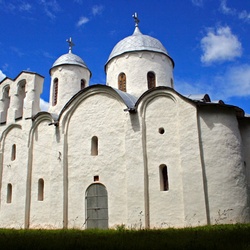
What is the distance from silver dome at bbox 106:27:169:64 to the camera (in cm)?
1530

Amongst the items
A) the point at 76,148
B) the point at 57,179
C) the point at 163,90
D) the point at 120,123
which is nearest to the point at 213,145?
the point at 163,90

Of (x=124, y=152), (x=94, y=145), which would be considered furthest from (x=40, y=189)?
(x=124, y=152)

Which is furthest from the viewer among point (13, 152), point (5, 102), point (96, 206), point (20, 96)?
point (5, 102)

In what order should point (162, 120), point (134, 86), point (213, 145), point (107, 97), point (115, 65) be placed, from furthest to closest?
point (115, 65)
point (134, 86)
point (107, 97)
point (162, 120)
point (213, 145)

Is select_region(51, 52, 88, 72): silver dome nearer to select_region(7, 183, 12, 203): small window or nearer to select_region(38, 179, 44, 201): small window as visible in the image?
select_region(38, 179, 44, 201): small window

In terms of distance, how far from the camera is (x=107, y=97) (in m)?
12.9

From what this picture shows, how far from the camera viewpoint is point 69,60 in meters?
16.1

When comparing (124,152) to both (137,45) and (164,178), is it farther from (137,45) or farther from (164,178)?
(137,45)

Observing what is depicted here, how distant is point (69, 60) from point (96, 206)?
7742mm

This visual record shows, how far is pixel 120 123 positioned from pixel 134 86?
296 centimetres

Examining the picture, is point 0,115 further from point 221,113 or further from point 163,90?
point 221,113

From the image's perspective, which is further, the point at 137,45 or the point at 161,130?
the point at 137,45

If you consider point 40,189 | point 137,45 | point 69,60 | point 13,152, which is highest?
point 137,45

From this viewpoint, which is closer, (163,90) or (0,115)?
(163,90)
